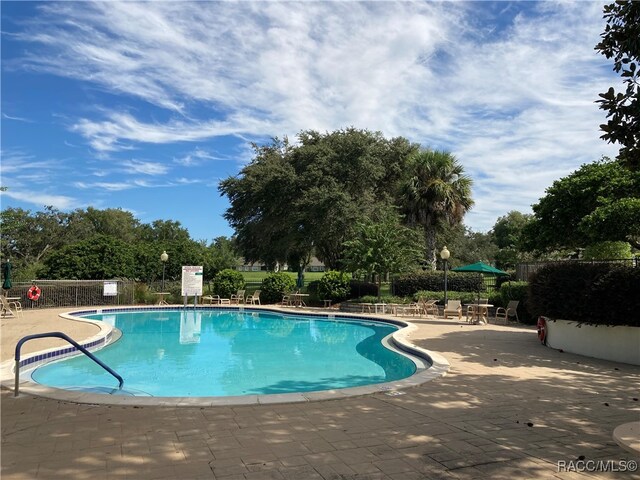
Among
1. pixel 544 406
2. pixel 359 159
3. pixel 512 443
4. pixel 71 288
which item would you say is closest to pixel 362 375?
pixel 544 406

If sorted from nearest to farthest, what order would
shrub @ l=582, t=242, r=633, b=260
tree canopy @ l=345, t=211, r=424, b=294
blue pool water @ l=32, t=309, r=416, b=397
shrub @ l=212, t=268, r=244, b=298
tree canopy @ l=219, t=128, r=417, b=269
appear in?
blue pool water @ l=32, t=309, r=416, b=397 → shrub @ l=582, t=242, r=633, b=260 → tree canopy @ l=345, t=211, r=424, b=294 → shrub @ l=212, t=268, r=244, b=298 → tree canopy @ l=219, t=128, r=417, b=269

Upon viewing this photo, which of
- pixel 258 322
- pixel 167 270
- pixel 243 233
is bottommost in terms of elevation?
pixel 258 322

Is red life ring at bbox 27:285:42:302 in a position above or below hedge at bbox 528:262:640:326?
below

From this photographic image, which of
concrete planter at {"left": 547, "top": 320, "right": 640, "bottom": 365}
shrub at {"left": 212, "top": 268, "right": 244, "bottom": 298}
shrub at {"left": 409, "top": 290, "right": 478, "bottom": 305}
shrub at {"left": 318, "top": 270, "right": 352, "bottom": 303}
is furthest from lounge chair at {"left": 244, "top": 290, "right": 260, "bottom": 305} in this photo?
concrete planter at {"left": 547, "top": 320, "right": 640, "bottom": 365}

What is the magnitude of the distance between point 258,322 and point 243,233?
51.8 feet

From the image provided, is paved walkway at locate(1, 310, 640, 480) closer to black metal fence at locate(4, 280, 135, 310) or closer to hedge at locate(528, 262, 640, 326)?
hedge at locate(528, 262, 640, 326)

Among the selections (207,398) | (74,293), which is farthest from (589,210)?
(74,293)

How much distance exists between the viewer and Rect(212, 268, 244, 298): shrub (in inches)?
1075

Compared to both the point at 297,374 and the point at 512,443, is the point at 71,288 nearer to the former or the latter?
the point at 297,374

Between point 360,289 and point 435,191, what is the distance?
24.2 feet

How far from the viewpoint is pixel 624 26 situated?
16.6 feet

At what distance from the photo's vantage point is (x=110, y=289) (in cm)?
2448

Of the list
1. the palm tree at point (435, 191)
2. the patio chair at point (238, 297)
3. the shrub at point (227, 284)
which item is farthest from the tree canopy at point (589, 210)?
the shrub at point (227, 284)

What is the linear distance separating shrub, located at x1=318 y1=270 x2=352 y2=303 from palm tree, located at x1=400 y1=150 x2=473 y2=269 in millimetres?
6436
